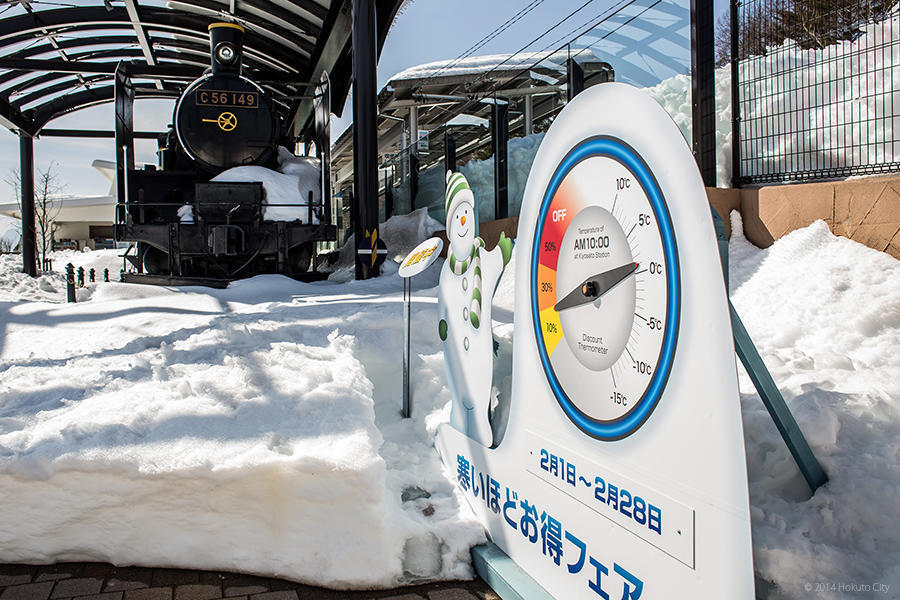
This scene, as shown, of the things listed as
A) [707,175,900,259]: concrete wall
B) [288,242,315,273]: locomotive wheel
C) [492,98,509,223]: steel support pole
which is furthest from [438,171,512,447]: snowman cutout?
[288,242,315,273]: locomotive wheel

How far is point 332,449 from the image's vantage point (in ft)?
Result: 9.59

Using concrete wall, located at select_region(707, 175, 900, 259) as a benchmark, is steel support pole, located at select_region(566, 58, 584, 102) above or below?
above

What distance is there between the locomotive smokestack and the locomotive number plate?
491 mm

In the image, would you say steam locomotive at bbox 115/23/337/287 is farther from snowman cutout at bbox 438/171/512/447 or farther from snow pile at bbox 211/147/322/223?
snowman cutout at bbox 438/171/512/447

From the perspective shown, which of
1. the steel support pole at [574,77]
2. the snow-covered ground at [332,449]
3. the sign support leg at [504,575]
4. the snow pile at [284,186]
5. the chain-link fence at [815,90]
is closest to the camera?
the snow-covered ground at [332,449]

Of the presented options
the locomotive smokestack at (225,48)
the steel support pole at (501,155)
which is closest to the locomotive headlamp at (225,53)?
the locomotive smokestack at (225,48)

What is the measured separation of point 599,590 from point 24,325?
5.19m

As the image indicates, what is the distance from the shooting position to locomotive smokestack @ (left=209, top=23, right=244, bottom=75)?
10992 mm

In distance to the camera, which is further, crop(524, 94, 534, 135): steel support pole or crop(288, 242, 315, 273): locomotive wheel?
crop(288, 242, 315, 273): locomotive wheel

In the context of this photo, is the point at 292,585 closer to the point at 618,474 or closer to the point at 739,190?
the point at 618,474

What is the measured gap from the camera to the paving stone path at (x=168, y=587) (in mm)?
2609

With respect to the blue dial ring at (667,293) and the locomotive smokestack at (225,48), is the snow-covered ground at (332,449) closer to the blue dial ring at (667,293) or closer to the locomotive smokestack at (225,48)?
the blue dial ring at (667,293)

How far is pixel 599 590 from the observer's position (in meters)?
2.01

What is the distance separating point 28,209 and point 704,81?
66.2 feet
